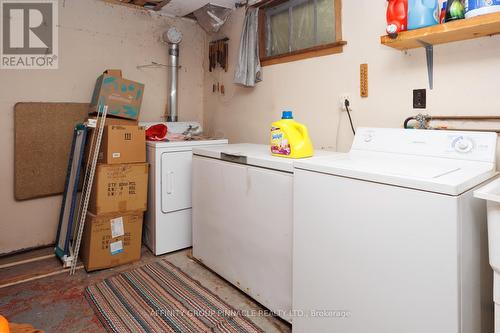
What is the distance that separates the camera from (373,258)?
1274mm

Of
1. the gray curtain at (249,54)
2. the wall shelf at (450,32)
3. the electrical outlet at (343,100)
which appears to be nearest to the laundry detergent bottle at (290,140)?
the electrical outlet at (343,100)

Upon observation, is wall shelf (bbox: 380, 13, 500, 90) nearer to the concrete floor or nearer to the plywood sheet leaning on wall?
the concrete floor

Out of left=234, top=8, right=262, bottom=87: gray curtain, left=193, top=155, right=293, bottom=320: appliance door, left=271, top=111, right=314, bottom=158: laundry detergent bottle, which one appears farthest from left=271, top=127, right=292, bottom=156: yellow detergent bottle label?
left=234, top=8, right=262, bottom=87: gray curtain

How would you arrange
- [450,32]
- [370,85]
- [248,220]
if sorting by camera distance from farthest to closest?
[370,85]
[248,220]
[450,32]

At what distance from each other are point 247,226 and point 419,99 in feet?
4.06

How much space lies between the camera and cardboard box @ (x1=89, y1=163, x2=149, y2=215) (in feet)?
7.86

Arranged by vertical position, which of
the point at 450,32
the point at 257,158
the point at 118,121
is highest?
the point at 450,32

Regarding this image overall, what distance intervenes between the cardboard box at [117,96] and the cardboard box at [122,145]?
244 mm

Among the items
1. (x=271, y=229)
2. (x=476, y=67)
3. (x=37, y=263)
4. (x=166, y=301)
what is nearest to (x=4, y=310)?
(x=37, y=263)

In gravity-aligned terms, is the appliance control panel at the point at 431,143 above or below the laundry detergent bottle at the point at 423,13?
below

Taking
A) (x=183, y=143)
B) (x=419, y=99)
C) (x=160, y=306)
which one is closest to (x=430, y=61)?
(x=419, y=99)

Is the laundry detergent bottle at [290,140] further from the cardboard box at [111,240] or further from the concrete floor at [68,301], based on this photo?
the cardboard box at [111,240]

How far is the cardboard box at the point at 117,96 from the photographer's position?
259cm

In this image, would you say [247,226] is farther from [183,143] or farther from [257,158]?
[183,143]
